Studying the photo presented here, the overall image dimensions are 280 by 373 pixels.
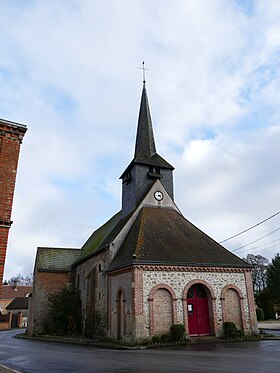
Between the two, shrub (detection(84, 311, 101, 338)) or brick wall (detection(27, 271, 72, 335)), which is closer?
shrub (detection(84, 311, 101, 338))

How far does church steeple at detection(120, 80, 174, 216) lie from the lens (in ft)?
79.5

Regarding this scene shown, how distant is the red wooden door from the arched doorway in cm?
349

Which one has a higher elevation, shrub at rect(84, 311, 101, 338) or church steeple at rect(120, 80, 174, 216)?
church steeple at rect(120, 80, 174, 216)

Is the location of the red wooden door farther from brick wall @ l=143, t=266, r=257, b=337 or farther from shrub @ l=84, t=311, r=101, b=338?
shrub @ l=84, t=311, r=101, b=338

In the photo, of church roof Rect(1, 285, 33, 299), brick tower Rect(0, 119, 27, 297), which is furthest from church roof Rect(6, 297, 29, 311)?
brick tower Rect(0, 119, 27, 297)

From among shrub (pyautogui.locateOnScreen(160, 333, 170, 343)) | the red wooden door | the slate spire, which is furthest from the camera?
the slate spire

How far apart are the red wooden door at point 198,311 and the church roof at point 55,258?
15.2 metres

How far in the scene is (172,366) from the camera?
30.8 ft

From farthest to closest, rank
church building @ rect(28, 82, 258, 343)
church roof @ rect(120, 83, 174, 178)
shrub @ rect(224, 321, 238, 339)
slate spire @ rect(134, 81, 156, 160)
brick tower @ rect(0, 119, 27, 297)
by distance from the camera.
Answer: slate spire @ rect(134, 81, 156, 160)
church roof @ rect(120, 83, 174, 178)
shrub @ rect(224, 321, 238, 339)
church building @ rect(28, 82, 258, 343)
brick tower @ rect(0, 119, 27, 297)

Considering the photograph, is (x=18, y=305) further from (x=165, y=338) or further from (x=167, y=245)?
(x=165, y=338)

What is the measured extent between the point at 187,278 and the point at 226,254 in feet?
11.8

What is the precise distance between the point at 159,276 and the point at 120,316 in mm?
3317

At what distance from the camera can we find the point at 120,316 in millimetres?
18891

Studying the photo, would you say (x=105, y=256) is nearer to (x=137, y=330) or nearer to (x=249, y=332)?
(x=137, y=330)
